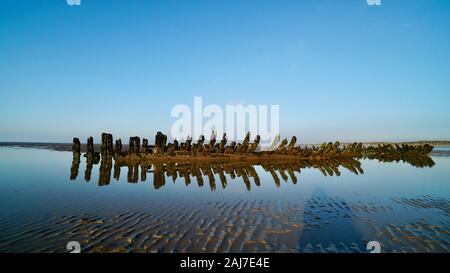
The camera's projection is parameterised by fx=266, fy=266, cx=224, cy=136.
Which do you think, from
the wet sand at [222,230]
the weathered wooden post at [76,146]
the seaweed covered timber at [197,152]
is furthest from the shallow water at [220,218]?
the weathered wooden post at [76,146]

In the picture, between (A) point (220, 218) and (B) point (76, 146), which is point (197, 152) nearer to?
(B) point (76, 146)

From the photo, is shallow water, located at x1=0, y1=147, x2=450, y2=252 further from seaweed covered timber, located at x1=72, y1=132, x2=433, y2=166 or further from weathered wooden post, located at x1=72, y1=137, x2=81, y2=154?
weathered wooden post, located at x1=72, y1=137, x2=81, y2=154

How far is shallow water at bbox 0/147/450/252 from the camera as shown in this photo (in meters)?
4.02

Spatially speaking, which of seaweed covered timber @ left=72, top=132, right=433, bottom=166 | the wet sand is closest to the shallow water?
the wet sand

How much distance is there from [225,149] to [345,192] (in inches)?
437

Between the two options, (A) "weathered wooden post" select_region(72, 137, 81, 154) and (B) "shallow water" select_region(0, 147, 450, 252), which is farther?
(A) "weathered wooden post" select_region(72, 137, 81, 154)

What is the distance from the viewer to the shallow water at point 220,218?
402 cm

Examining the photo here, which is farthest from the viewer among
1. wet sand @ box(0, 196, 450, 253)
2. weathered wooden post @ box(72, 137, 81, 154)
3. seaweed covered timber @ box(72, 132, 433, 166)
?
weathered wooden post @ box(72, 137, 81, 154)

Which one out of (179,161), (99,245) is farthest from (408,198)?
(179,161)

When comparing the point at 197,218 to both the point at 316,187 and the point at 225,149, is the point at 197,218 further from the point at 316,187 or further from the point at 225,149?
the point at 225,149

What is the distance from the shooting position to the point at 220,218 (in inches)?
215

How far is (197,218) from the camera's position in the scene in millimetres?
5449

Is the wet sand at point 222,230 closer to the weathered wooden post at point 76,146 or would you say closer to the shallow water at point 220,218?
the shallow water at point 220,218
